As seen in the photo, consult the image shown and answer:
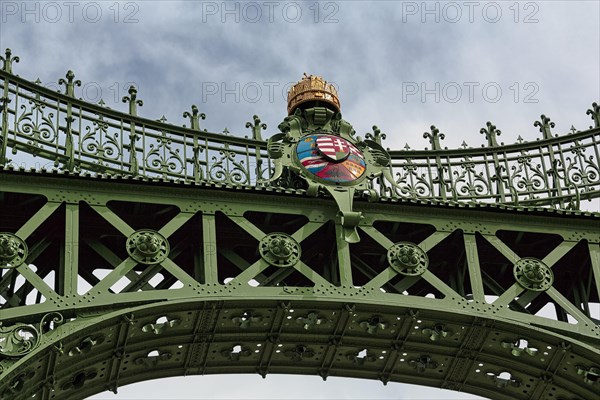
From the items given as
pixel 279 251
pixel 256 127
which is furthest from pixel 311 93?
pixel 279 251

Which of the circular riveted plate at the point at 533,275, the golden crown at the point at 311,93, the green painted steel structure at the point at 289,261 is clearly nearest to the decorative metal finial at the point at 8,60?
the green painted steel structure at the point at 289,261

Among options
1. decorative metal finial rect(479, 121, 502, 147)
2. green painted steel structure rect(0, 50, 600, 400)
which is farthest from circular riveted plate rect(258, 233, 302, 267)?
decorative metal finial rect(479, 121, 502, 147)

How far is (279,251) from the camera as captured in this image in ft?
83.8

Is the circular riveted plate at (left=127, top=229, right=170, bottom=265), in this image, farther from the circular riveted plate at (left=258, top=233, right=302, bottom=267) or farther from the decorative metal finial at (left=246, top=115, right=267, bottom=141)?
the decorative metal finial at (left=246, top=115, right=267, bottom=141)

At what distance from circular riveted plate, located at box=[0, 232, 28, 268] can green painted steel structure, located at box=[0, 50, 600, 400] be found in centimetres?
4

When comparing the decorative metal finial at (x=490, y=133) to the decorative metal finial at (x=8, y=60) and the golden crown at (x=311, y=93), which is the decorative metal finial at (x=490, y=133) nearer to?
the golden crown at (x=311, y=93)

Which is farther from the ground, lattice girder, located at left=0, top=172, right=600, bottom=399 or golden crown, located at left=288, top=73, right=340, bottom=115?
golden crown, located at left=288, top=73, right=340, bottom=115

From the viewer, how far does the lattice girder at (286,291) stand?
24.1 m

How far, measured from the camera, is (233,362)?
26484 millimetres

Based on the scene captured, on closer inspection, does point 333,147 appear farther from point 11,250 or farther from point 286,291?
point 11,250

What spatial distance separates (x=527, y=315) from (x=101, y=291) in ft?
26.2

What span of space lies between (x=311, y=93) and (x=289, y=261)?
14.2 ft

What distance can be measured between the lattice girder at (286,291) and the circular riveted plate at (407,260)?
3cm

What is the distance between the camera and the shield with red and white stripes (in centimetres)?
2683
